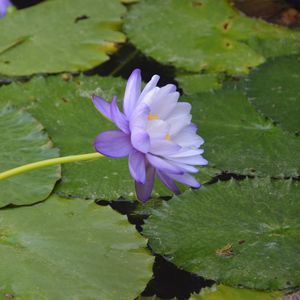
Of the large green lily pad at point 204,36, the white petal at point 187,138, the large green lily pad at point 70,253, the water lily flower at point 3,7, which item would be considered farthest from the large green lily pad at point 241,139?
the water lily flower at point 3,7

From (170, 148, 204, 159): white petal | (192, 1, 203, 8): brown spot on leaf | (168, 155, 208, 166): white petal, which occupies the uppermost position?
(170, 148, 204, 159): white petal

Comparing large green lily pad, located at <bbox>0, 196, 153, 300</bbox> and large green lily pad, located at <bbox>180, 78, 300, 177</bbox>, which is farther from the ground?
large green lily pad, located at <bbox>0, 196, 153, 300</bbox>

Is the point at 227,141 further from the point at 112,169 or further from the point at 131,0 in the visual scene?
the point at 131,0

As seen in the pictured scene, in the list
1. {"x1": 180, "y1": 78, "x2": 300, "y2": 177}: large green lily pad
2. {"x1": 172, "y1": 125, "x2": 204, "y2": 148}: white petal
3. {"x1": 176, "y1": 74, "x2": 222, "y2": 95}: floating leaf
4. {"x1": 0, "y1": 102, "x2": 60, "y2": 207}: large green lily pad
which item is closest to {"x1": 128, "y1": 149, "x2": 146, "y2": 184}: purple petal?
{"x1": 172, "y1": 125, "x2": 204, "y2": 148}: white petal

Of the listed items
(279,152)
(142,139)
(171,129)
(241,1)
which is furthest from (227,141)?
(241,1)

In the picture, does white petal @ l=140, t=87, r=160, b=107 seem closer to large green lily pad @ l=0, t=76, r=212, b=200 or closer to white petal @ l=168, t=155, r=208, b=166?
white petal @ l=168, t=155, r=208, b=166

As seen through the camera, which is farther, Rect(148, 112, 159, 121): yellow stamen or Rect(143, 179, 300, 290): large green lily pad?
Rect(143, 179, 300, 290): large green lily pad

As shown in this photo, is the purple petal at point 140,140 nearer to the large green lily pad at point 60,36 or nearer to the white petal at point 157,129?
the white petal at point 157,129

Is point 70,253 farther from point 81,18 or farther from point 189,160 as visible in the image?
point 81,18
